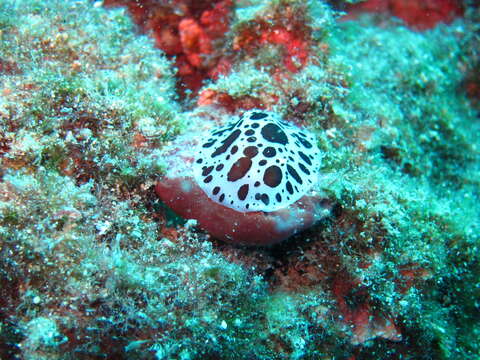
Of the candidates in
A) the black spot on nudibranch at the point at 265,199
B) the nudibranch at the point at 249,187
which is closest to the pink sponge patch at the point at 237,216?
the nudibranch at the point at 249,187

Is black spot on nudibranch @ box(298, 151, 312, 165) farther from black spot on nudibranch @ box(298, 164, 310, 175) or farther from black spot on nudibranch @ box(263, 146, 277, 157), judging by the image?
black spot on nudibranch @ box(263, 146, 277, 157)

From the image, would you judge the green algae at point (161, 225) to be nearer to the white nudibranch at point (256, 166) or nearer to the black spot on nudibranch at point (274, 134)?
the white nudibranch at point (256, 166)

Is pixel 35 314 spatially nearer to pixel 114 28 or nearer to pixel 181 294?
pixel 181 294

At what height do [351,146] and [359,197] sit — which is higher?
[351,146]

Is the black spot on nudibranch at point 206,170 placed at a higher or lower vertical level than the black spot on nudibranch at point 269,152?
lower

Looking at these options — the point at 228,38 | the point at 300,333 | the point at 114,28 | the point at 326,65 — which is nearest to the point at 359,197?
the point at 300,333

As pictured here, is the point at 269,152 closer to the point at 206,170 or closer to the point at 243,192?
the point at 243,192
